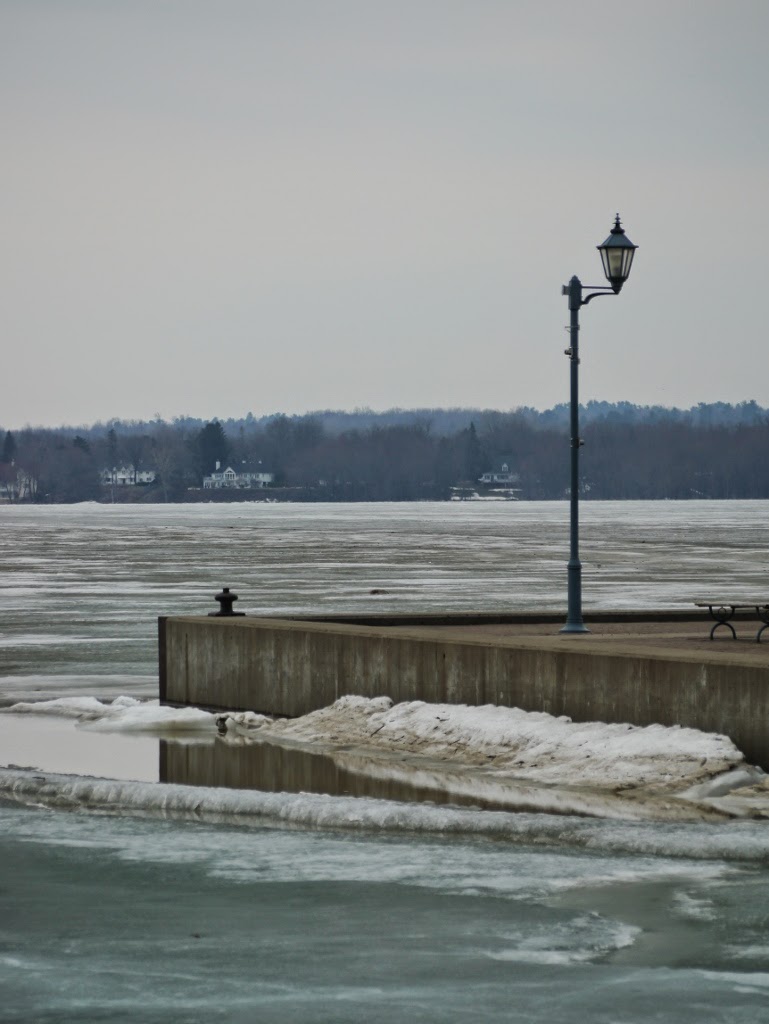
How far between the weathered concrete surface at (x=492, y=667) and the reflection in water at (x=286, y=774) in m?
1.33

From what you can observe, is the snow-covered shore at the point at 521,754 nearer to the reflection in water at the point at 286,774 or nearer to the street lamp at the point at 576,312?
the reflection in water at the point at 286,774

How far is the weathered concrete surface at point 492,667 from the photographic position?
14.4 m

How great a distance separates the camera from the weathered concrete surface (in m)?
14.4

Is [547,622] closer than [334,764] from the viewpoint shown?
No

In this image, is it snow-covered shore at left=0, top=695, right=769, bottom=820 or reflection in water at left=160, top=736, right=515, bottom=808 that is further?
reflection in water at left=160, top=736, right=515, bottom=808

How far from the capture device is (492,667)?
16.4 meters

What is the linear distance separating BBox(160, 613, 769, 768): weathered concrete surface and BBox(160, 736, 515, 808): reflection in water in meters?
1.33

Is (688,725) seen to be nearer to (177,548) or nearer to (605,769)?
(605,769)

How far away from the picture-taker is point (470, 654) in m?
16.6

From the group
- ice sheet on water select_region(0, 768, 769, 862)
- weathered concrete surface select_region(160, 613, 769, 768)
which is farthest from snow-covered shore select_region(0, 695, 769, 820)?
ice sheet on water select_region(0, 768, 769, 862)

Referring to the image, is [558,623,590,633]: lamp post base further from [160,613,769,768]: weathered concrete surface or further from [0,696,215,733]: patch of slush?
[0,696,215,733]: patch of slush

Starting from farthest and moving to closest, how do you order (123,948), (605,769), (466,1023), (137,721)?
(137,721), (605,769), (123,948), (466,1023)

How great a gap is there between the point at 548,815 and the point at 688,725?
75.8 inches

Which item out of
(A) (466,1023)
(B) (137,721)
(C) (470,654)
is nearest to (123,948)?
(A) (466,1023)
